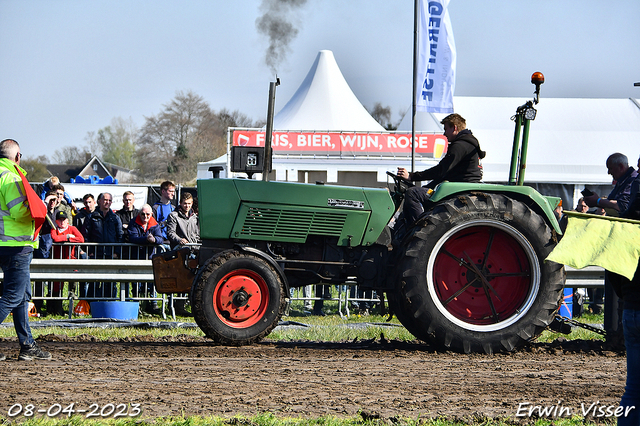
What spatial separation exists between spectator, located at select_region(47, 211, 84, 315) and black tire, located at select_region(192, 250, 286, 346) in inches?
173

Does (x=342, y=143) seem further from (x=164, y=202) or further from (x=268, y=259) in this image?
(x=268, y=259)

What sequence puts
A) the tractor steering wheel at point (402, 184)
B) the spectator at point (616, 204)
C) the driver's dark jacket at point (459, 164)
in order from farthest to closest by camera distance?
1. the spectator at point (616, 204)
2. the tractor steering wheel at point (402, 184)
3. the driver's dark jacket at point (459, 164)

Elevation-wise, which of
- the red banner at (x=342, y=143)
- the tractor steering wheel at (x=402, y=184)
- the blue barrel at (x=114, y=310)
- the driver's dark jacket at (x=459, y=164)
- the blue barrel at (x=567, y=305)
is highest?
the red banner at (x=342, y=143)

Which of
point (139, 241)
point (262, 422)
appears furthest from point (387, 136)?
point (262, 422)

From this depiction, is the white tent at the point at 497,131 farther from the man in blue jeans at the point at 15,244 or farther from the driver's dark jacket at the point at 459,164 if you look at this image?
the man in blue jeans at the point at 15,244

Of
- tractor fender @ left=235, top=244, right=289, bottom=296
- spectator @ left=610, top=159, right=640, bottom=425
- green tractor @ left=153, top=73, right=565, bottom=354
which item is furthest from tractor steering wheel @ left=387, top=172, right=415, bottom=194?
spectator @ left=610, top=159, right=640, bottom=425

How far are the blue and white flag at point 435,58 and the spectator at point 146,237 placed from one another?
6.35m

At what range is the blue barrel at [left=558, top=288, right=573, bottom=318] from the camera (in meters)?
9.93

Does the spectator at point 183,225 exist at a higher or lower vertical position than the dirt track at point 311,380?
higher

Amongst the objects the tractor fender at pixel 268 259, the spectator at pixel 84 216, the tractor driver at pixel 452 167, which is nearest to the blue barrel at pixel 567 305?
the tractor driver at pixel 452 167

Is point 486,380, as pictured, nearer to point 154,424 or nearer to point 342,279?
point 342,279

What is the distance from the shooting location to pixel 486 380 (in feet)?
16.1

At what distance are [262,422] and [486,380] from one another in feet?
6.49

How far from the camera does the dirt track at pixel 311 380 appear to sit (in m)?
4.05
